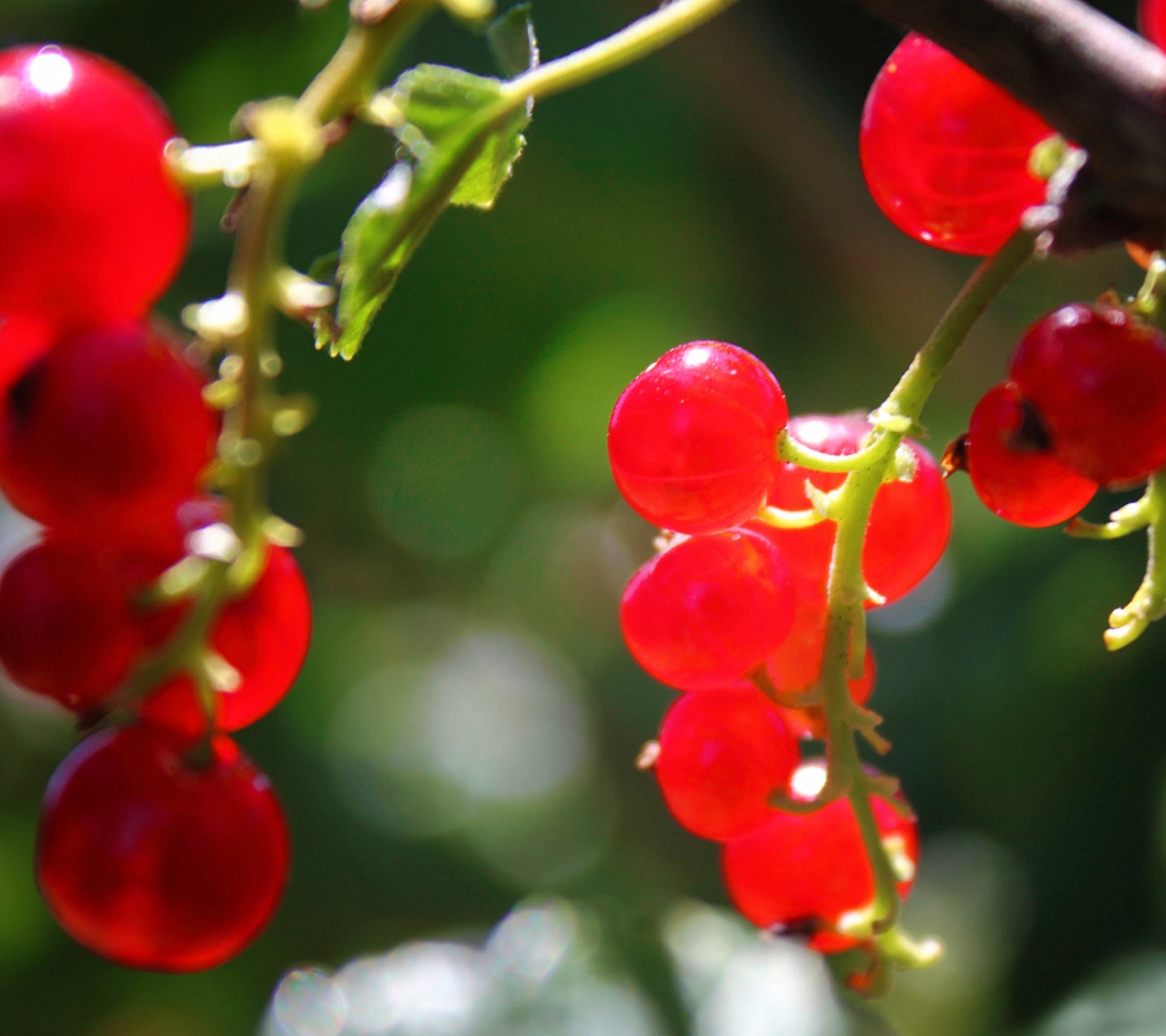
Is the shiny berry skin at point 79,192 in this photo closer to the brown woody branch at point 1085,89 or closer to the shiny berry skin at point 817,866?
the brown woody branch at point 1085,89

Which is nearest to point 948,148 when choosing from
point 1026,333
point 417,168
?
point 1026,333

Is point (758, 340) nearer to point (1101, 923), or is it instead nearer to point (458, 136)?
point (1101, 923)

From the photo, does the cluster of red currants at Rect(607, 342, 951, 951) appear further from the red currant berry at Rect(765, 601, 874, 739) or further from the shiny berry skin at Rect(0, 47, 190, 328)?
the shiny berry skin at Rect(0, 47, 190, 328)

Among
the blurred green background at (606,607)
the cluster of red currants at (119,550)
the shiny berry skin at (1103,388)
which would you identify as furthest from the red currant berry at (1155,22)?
the blurred green background at (606,607)

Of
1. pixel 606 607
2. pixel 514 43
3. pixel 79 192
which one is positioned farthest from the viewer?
pixel 606 607

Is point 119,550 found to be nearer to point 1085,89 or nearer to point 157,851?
point 157,851

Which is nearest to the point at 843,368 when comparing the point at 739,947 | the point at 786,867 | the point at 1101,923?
the point at 1101,923
